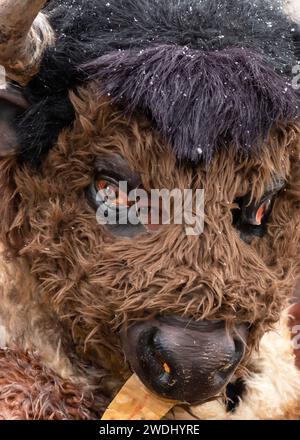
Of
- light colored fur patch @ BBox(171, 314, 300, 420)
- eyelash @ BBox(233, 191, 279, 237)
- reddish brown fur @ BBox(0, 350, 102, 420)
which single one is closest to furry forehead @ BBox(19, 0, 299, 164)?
eyelash @ BBox(233, 191, 279, 237)

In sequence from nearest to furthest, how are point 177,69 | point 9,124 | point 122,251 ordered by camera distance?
point 177,69 → point 122,251 → point 9,124

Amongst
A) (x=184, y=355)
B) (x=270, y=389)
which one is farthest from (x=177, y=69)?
(x=270, y=389)

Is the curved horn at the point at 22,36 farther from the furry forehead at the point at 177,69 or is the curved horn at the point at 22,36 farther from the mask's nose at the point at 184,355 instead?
the mask's nose at the point at 184,355

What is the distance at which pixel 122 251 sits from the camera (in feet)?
8.32

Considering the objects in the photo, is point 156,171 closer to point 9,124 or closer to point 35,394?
Result: point 9,124

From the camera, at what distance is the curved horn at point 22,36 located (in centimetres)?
220

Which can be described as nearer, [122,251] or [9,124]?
[122,251]

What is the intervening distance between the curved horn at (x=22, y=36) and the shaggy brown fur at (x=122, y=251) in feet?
0.57

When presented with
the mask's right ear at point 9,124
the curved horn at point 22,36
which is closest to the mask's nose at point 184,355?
the mask's right ear at point 9,124

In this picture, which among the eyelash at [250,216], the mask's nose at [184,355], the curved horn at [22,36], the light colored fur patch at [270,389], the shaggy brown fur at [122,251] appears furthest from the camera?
the light colored fur patch at [270,389]

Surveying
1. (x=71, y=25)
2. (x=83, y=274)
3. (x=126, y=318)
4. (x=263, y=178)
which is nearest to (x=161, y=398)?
(x=126, y=318)

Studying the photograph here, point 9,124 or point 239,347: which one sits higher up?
point 9,124

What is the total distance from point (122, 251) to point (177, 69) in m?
0.55

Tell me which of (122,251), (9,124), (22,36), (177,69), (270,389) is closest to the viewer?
(22,36)
